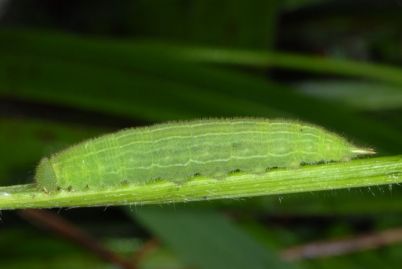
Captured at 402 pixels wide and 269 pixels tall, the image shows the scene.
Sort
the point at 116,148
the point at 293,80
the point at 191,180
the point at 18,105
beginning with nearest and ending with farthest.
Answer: the point at 191,180 < the point at 116,148 < the point at 18,105 < the point at 293,80

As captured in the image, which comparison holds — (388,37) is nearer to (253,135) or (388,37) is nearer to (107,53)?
(107,53)

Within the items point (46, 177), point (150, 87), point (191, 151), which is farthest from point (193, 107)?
point (46, 177)

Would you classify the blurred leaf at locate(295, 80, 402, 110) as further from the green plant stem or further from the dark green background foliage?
the green plant stem

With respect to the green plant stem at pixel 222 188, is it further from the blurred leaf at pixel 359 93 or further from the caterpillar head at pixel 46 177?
the blurred leaf at pixel 359 93

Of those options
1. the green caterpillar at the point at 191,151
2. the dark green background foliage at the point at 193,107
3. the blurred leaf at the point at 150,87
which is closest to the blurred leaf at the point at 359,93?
the dark green background foliage at the point at 193,107

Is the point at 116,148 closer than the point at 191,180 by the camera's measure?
No

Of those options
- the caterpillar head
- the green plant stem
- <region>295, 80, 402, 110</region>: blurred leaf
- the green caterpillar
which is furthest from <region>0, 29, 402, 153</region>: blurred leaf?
the green plant stem

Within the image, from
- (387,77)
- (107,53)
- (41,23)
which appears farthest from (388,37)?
(41,23)
